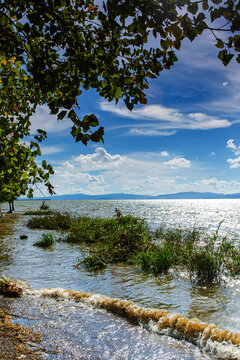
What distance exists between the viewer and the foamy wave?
490 cm

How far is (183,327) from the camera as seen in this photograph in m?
5.56

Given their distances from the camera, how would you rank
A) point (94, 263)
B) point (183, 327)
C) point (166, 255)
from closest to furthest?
point (183, 327) → point (166, 255) → point (94, 263)

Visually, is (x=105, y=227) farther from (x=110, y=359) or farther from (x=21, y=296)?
(x=110, y=359)

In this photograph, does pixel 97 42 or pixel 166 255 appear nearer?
pixel 97 42

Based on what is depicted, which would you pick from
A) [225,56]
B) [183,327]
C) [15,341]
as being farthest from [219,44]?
[15,341]

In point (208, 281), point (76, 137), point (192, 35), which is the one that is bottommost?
point (208, 281)

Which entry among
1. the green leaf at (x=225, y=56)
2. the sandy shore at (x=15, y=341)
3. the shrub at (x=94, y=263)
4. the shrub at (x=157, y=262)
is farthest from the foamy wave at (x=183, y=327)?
the green leaf at (x=225, y=56)

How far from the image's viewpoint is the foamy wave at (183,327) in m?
4.90

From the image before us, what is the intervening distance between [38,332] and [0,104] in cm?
461

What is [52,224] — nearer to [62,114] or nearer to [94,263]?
[94,263]

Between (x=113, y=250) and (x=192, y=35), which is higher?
(x=192, y=35)

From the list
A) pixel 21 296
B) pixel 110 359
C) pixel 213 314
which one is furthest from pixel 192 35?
pixel 21 296

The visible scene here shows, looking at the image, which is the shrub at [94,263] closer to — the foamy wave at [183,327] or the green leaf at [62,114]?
the foamy wave at [183,327]

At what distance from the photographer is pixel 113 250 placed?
44.0ft
